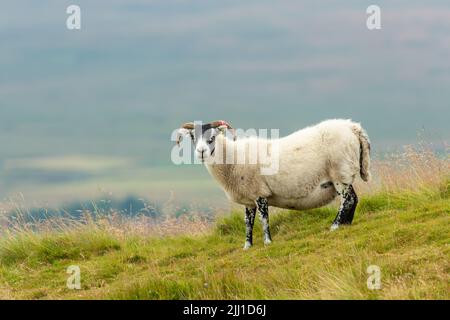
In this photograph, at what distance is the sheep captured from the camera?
14031mm

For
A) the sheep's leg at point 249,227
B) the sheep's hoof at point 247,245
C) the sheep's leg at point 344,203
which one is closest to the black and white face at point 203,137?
the sheep's leg at point 249,227

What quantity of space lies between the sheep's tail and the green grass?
3.34 ft

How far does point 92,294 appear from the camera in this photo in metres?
11.4

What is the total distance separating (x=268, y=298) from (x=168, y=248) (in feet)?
24.1

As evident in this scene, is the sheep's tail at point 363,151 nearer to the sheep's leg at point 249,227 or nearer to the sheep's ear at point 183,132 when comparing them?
the sheep's leg at point 249,227

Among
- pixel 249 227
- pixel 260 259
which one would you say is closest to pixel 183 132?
pixel 249 227

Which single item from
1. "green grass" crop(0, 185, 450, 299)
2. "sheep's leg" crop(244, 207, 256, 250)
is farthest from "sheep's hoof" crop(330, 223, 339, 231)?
"sheep's leg" crop(244, 207, 256, 250)

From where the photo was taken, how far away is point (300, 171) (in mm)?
14000

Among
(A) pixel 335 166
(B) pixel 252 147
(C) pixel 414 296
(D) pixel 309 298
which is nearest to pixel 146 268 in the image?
(B) pixel 252 147

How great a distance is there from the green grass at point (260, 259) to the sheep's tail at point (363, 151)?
1017 mm

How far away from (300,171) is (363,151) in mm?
1591

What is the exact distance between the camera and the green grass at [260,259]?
9109 millimetres

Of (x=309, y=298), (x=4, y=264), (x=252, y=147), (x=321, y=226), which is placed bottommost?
Answer: (x=4, y=264)
